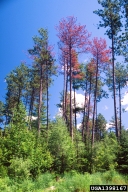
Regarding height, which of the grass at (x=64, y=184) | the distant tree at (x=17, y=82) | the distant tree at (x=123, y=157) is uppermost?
the distant tree at (x=17, y=82)

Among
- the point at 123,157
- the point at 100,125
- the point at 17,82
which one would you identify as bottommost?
the point at 123,157

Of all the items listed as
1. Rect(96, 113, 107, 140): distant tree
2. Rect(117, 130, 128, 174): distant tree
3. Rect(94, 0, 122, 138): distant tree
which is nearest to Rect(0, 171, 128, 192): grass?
Rect(117, 130, 128, 174): distant tree

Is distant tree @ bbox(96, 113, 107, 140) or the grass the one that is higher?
distant tree @ bbox(96, 113, 107, 140)

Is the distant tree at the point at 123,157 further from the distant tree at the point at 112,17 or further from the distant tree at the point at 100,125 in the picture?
the distant tree at the point at 100,125

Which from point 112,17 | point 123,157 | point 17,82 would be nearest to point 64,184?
point 123,157

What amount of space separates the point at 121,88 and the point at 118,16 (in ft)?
48.2

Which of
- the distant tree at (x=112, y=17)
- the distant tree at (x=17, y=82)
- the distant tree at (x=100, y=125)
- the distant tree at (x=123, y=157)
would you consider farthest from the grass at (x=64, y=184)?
the distant tree at (x=100, y=125)

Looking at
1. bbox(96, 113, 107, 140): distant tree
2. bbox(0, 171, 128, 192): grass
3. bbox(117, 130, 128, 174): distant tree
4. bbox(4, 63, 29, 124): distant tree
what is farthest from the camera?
bbox(96, 113, 107, 140): distant tree

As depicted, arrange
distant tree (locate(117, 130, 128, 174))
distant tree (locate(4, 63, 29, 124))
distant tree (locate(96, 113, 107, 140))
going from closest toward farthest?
distant tree (locate(117, 130, 128, 174)) < distant tree (locate(4, 63, 29, 124)) < distant tree (locate(96, 113, 107, 140))

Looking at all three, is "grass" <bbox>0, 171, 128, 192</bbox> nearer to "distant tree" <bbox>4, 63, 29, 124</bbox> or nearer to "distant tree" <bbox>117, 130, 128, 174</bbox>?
"distant tree" <bbox>117, 130, 128, 174</bbox>

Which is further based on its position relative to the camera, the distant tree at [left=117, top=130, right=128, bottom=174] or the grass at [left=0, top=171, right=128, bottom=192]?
the distant tree at [left=117, top=130, right=128, bottom=174]

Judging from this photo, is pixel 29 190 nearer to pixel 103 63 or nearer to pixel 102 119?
pixel 103 63

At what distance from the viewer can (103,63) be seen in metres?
21.5

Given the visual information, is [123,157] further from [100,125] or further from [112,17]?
[100,125]
